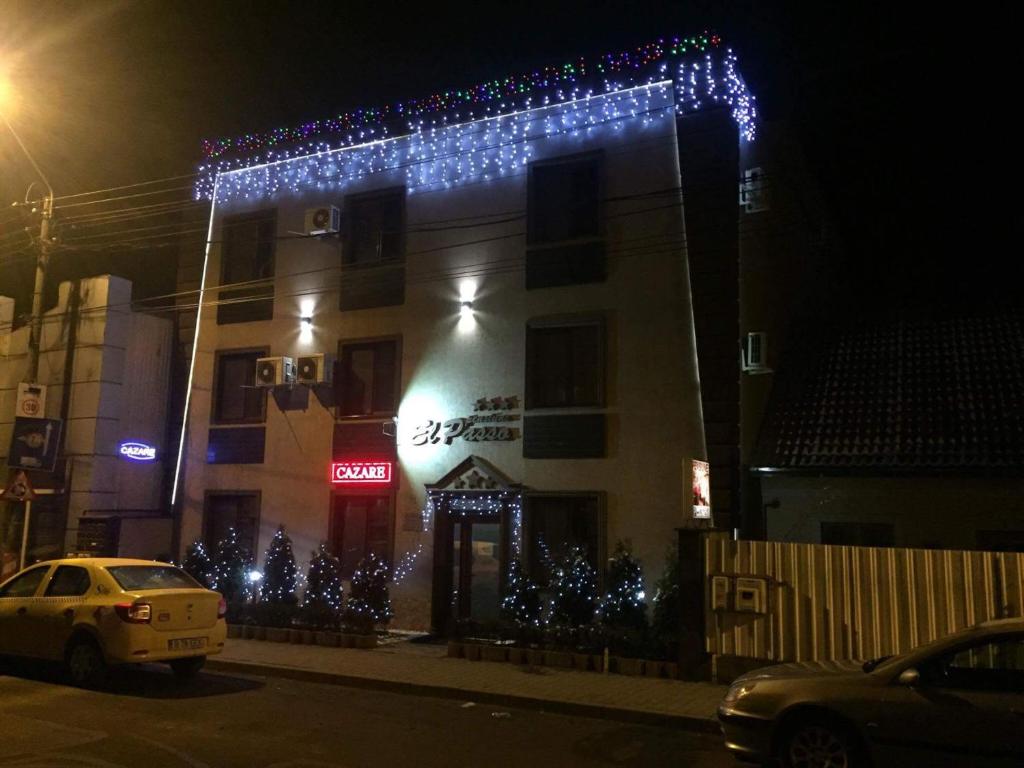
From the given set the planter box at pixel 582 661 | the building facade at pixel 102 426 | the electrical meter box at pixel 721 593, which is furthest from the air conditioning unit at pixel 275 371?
the electrical meter box at pixel 721 593

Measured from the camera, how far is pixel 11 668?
1173 cm

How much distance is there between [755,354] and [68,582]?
10698 millimetres

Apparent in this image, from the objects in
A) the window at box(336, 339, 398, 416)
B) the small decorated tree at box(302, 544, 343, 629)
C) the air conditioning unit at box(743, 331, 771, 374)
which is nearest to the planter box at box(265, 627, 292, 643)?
the small decorated tree at box(302, 544, 343, 629)

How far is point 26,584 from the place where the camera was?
1137cm

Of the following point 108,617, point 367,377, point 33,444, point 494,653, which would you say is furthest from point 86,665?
point 367,377

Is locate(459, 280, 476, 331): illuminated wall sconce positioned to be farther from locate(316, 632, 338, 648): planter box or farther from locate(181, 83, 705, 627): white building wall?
locate(316, 632, 338, 648): planter box

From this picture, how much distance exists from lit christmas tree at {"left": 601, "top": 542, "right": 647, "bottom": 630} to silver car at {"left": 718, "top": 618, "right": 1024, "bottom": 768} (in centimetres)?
532

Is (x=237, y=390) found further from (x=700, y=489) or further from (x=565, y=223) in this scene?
(x=700, y=489)

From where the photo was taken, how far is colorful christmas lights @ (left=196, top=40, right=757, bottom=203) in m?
14.5

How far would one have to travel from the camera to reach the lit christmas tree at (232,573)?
1572 cm

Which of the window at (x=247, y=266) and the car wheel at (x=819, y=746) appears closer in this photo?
the car wheel at (x=819, y=746)

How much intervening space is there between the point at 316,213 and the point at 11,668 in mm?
9504

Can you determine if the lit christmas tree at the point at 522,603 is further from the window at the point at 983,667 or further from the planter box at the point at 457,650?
the window at the point at 983,667

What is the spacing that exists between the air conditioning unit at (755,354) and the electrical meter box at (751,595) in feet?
14.8
